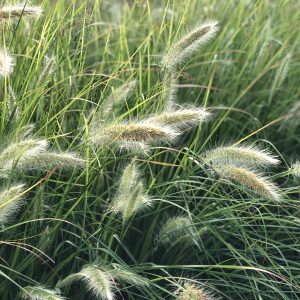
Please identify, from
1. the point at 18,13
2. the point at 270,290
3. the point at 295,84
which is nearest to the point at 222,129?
the point at 295,84

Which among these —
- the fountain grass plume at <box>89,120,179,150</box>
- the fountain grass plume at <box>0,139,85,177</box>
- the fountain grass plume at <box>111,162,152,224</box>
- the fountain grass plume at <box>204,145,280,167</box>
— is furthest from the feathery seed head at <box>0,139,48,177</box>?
the fountain grass plume at <box>204,145,280,167</box>

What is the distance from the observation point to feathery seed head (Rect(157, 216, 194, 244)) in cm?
271

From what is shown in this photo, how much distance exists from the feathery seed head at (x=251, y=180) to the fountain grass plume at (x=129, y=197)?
30 cm

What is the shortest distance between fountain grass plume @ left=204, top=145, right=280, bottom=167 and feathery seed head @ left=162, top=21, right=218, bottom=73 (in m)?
0.41

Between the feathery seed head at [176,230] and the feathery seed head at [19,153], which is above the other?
the feathery seed head at [19,153]

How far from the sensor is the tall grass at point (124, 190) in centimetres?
247

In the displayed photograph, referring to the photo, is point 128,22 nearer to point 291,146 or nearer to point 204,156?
point 291,146

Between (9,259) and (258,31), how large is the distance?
219 centimetres

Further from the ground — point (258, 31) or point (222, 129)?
point (258, 31)

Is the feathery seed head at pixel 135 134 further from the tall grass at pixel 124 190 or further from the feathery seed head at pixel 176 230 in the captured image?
the feathery seed head at pixel 176 230

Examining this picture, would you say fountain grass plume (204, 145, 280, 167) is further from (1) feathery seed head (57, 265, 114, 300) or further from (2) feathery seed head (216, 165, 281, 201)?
(1) feathery seed head (57, 265, 114, 300)

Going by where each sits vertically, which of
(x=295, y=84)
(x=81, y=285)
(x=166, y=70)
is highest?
(x=166, y=70)

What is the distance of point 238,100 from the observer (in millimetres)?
3711

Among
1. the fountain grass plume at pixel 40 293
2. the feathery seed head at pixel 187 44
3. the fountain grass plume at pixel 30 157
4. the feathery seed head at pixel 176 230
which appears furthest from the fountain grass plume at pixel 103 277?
the feathery seed head at pixel 187 44
